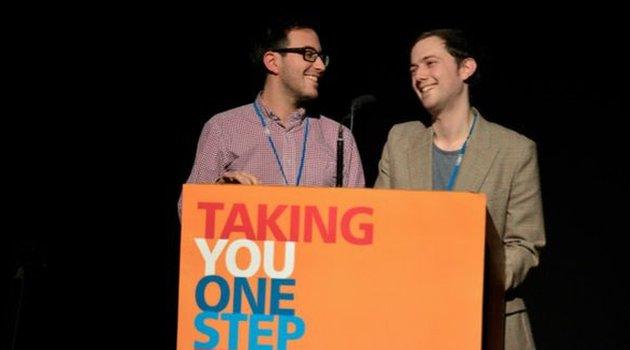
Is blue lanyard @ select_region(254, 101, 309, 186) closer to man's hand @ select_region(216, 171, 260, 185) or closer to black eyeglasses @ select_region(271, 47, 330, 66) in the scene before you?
black eyeglasses @ select_region(271, 47, 330, 66)

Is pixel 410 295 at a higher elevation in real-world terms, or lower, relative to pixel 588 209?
lower

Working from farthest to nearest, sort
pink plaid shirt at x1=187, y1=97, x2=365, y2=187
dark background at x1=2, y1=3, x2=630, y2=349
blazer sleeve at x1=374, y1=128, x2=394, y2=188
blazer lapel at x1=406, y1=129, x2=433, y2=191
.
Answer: dark background at x1=2, y1=3, x2=630, y2=349 < pink plaid shirt at x1=187, y1=97, x2=365, y2=187 < blazer sleeve at x1=374, y1=128, x2=394, y2=188 < blazer lapel at x1=406, y1=129, x2=433, y2=191

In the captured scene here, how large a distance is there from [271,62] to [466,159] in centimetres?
76

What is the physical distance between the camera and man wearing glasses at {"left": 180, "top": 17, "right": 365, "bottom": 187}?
8.84ft

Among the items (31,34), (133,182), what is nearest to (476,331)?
(133,182)

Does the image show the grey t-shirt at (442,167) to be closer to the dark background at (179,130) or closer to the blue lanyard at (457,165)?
the blue lanyard at (457,165)

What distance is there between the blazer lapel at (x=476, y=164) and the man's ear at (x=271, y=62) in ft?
2.34

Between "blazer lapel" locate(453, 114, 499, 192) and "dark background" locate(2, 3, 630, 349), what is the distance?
1181 mm

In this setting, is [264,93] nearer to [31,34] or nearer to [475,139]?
[475,139]

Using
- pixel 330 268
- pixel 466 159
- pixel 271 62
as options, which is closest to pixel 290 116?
pixel 271 62

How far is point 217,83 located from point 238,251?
190 cm

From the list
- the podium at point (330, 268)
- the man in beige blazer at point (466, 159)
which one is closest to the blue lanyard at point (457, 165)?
the man in beige blazer at point (466, 159)

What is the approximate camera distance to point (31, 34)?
3.76 meters

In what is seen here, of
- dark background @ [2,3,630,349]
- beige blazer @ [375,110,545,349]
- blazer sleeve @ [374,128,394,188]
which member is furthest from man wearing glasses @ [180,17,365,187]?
dark background @ [2,3,630,349]
